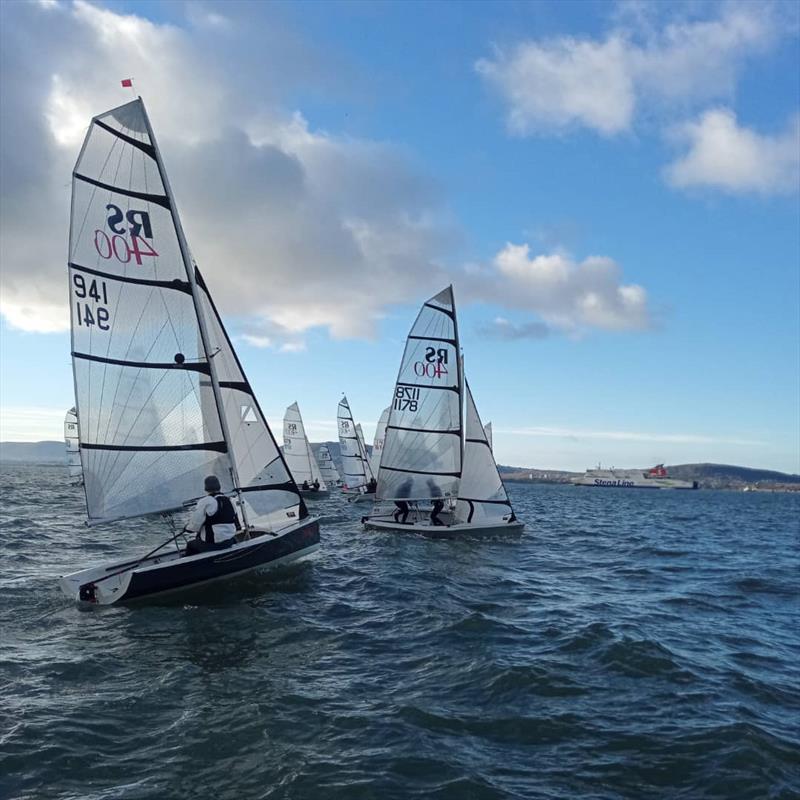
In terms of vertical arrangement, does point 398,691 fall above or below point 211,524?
below

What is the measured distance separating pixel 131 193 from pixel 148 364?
353 cm

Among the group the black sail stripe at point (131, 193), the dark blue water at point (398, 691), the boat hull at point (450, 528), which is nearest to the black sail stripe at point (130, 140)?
the black sail stripe at point (131, 193)

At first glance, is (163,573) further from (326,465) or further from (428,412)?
(326,465)

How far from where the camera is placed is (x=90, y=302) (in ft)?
42.8

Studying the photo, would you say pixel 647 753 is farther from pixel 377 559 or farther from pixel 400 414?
pixel 400 414

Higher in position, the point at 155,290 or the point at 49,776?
the point at 155,290

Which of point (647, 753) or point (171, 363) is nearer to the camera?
point (647, 753)

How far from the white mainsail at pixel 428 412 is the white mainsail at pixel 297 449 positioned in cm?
A: 2446

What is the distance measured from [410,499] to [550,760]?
19.2m

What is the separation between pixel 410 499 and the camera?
25531 mm

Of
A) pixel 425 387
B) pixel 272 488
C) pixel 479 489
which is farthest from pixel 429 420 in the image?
pixel 272 488

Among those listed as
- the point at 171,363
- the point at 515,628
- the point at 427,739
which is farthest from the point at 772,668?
the point at 171,363

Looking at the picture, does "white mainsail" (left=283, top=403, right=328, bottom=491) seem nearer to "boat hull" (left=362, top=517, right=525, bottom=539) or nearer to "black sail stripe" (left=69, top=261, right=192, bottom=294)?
"boat hull" (left=362, top=517, right=525, bottom=539)

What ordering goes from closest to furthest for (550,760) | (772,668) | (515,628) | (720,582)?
(550,760), (772,668), (515,628), (720,582)
